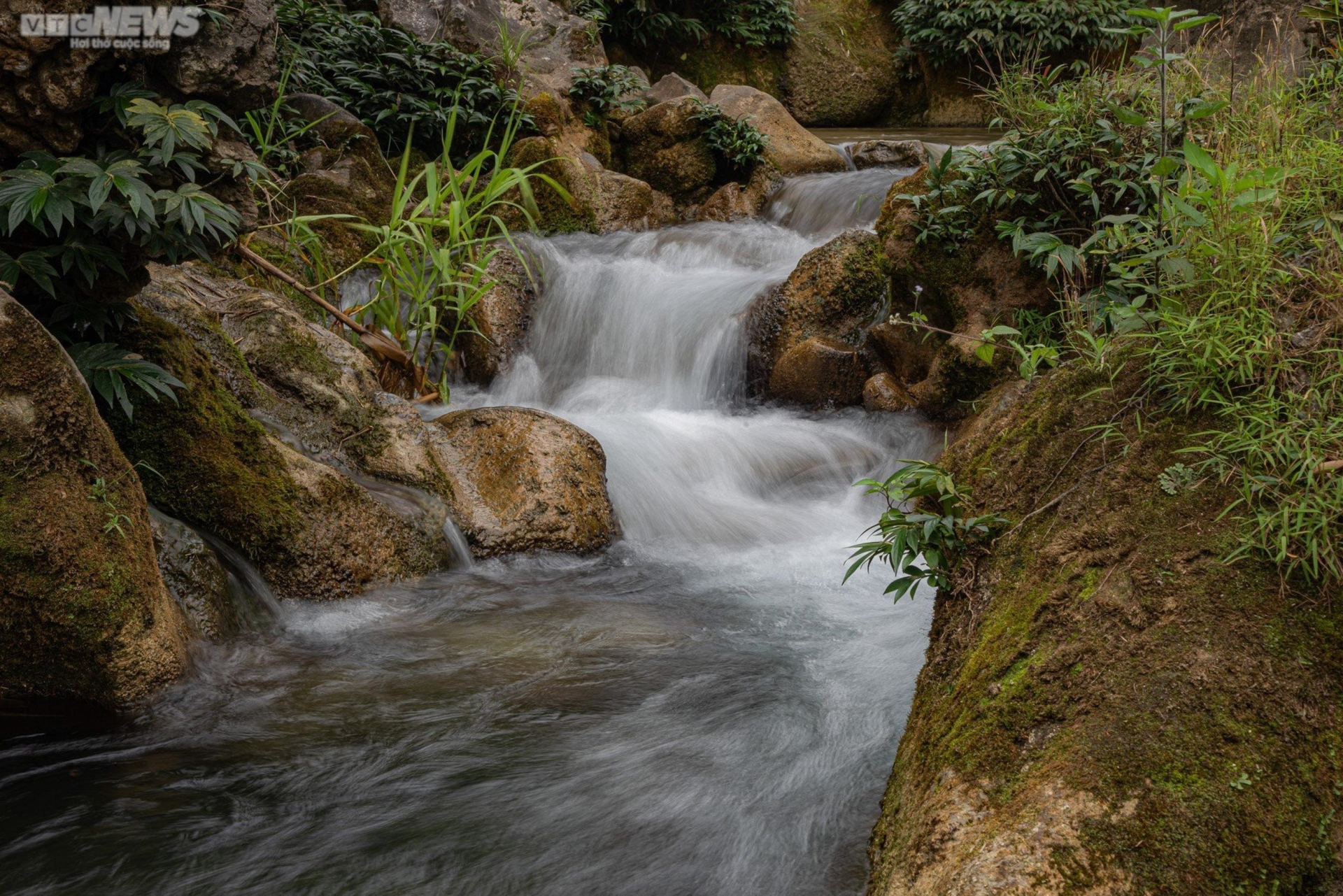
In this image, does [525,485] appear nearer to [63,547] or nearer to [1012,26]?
[63,547]

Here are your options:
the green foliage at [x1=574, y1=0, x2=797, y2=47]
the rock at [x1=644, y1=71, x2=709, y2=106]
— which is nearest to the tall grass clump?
the rock at [x1=644, y1=71, x2=709, y2=106]

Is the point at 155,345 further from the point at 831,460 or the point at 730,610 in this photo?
the point at 831,460

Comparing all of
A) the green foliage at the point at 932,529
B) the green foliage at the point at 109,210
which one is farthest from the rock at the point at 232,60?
the green foliage at the point at 932,529

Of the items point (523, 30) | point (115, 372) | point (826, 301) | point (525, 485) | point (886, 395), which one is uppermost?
point (523, 30)

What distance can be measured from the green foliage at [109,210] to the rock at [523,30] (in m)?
6.63

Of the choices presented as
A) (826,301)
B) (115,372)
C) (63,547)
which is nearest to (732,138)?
(826,301)

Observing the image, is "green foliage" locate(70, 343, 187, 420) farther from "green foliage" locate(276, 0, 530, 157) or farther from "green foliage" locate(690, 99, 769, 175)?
"green foliage" locate(690, 99, 769, 175)

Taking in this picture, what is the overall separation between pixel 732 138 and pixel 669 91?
1811 mm

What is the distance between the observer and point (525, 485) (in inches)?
192

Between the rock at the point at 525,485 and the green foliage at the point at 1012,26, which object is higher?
the green foliage at the point at 1012,26

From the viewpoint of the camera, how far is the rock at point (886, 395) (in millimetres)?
6254

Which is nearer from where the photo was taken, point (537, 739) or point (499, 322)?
point (537, 739)

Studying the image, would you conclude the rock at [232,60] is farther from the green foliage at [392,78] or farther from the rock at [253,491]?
the green foliage at [392,78]

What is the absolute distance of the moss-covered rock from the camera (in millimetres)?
1688
